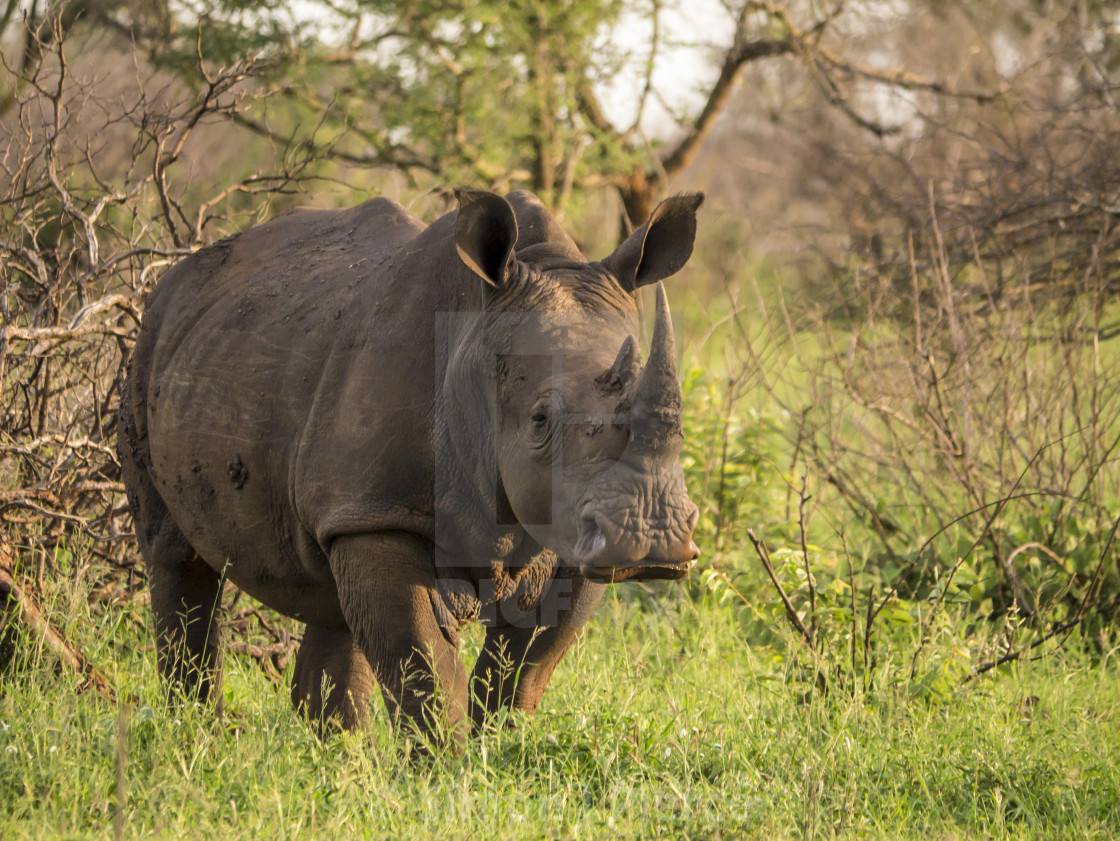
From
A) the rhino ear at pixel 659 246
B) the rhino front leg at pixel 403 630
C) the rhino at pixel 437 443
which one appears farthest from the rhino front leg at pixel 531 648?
the rhino ear at pixel 659 246

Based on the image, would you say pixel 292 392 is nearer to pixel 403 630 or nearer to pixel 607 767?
pixel 403 630

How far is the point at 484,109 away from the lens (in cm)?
1041

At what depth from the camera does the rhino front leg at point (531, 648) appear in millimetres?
3736

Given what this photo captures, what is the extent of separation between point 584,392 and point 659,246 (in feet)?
2.51

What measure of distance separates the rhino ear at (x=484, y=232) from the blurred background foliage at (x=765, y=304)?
1352mm

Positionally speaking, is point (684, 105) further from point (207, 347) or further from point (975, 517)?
point (207, 347)

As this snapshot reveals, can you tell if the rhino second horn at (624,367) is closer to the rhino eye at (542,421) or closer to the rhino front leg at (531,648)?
the rhino eye at (542,421)

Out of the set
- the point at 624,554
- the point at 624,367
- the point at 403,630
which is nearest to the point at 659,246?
the point at 624,367

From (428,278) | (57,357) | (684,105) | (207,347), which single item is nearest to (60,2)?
(57,357)

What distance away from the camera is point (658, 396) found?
303 cm

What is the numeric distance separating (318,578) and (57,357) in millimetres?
2288

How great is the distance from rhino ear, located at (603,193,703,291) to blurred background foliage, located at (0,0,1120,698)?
1.04 meters

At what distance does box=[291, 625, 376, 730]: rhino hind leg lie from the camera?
446 centimetres

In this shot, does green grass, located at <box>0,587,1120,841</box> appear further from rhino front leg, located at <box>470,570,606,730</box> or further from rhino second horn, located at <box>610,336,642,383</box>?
rhino second horn, located at <box>610,336,642,383</box>
